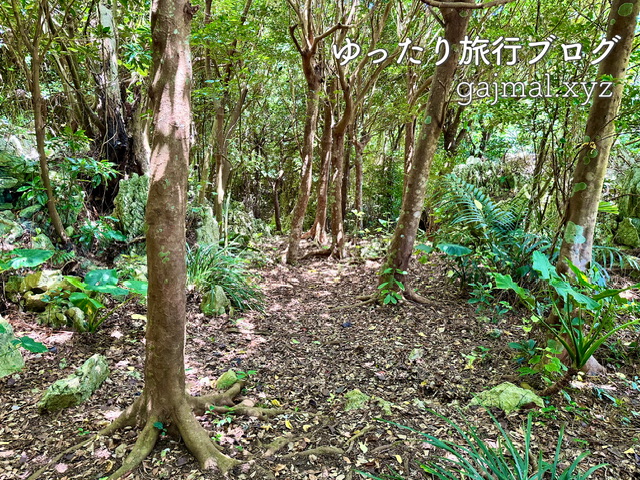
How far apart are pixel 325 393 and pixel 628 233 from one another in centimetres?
529

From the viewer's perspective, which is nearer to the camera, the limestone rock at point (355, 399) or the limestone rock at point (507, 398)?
the limestone rock at point (507, 398)

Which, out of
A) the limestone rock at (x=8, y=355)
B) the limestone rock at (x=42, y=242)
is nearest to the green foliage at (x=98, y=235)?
the limestone rock at (x=42, y=242)

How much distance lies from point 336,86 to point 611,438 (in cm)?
725

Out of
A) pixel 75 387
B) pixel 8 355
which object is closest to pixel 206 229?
pixel 8 355

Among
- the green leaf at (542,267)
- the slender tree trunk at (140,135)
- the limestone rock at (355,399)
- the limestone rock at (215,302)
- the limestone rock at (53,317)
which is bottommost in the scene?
the limestone rock at (215,302)

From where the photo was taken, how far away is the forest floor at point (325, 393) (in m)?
2.07

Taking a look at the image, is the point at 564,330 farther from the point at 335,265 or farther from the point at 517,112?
the point at 335,265

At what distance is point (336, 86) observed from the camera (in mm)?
7820

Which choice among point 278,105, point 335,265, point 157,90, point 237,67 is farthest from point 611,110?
point 278,105

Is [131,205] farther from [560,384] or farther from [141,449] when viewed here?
[560,384]

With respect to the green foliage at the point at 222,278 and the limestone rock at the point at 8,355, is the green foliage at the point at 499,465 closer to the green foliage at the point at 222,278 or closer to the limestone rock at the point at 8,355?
the limestone rock at the point at 8,355

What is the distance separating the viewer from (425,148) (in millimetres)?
4395

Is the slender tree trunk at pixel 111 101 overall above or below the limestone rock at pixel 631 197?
above

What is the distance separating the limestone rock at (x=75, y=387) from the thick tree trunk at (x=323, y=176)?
555 cm
